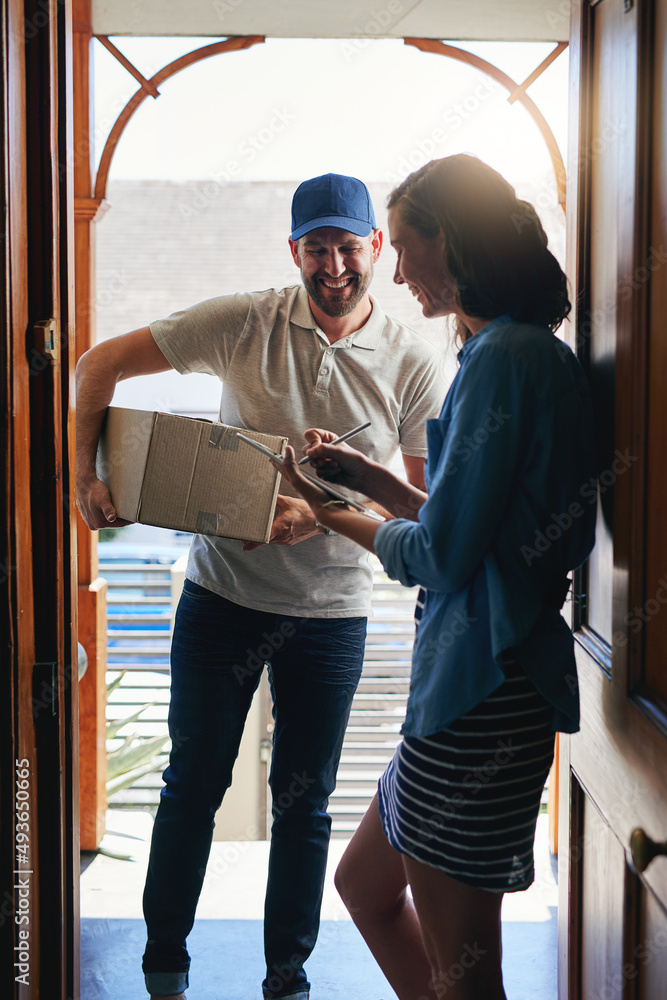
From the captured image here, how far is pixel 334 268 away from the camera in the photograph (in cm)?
163

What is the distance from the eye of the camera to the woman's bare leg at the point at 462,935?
1.01m

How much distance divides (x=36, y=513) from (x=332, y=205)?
86cm

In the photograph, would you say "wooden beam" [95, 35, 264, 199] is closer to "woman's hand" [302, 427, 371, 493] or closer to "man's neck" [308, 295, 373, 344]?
"man's neck" [308, 295, 373, 344]

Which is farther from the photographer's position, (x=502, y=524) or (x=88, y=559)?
(x=88, y=559)

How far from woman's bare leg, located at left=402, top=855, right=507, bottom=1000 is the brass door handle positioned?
0.75 feet

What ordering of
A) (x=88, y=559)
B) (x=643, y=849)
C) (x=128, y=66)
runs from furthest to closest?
1. (x=88, y=559)
2. (x=128, y=66)
3. (x=643, y=849)

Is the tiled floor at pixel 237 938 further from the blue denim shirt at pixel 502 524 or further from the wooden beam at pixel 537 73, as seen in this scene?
the wooden beam at pixel 537 73

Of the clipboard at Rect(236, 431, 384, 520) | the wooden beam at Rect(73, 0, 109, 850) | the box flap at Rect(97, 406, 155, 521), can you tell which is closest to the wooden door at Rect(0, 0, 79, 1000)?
the box flap at Rect(97, 406, 155, 521)

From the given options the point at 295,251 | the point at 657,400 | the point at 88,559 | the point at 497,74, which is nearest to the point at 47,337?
the point at 295,251

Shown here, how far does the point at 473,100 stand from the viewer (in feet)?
7.73

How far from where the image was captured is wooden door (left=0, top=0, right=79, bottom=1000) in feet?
3.67

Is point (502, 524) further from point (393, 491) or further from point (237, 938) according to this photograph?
point (237, 938)

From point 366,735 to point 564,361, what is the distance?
2.23 metres

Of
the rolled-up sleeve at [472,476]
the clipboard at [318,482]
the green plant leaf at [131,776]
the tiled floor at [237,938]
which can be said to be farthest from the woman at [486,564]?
the green plant leaf at [131,776]
